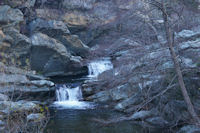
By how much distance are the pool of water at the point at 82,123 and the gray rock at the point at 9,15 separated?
8749 millimetres

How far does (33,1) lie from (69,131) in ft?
52.6

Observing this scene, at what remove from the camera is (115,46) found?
1013 centimetres

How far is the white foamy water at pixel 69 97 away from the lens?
13106 millimetres

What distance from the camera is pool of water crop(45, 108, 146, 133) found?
27.8ft

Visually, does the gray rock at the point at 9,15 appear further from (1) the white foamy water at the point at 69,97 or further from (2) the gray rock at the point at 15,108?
(2) the gray rock at the point at 15,108

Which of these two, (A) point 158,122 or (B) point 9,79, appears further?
(B) point 9,79

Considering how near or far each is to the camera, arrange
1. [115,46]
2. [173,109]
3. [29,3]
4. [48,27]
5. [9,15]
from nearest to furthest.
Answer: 1. [173,109]
2. [115,46]
3. [9,15]
4. [48,27]
5. [29,3]

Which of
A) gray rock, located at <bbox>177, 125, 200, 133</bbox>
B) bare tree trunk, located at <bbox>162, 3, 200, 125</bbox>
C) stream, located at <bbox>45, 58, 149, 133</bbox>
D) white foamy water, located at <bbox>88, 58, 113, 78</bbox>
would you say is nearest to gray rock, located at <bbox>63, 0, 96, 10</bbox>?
white foamy water, located at <bbox>88, 58, 113, 78</bbox>

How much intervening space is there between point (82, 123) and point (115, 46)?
11.5ft

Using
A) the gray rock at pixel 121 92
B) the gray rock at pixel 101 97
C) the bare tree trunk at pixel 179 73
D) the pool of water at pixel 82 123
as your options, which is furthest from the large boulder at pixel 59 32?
the bare tree trunk at pixel 179 73

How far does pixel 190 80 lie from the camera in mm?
7723

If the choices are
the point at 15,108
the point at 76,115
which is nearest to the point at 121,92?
the point at 76,115

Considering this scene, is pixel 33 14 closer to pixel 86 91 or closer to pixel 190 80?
A: pixel 86 91

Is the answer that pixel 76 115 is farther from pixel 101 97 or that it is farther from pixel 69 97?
pixel 69 97
